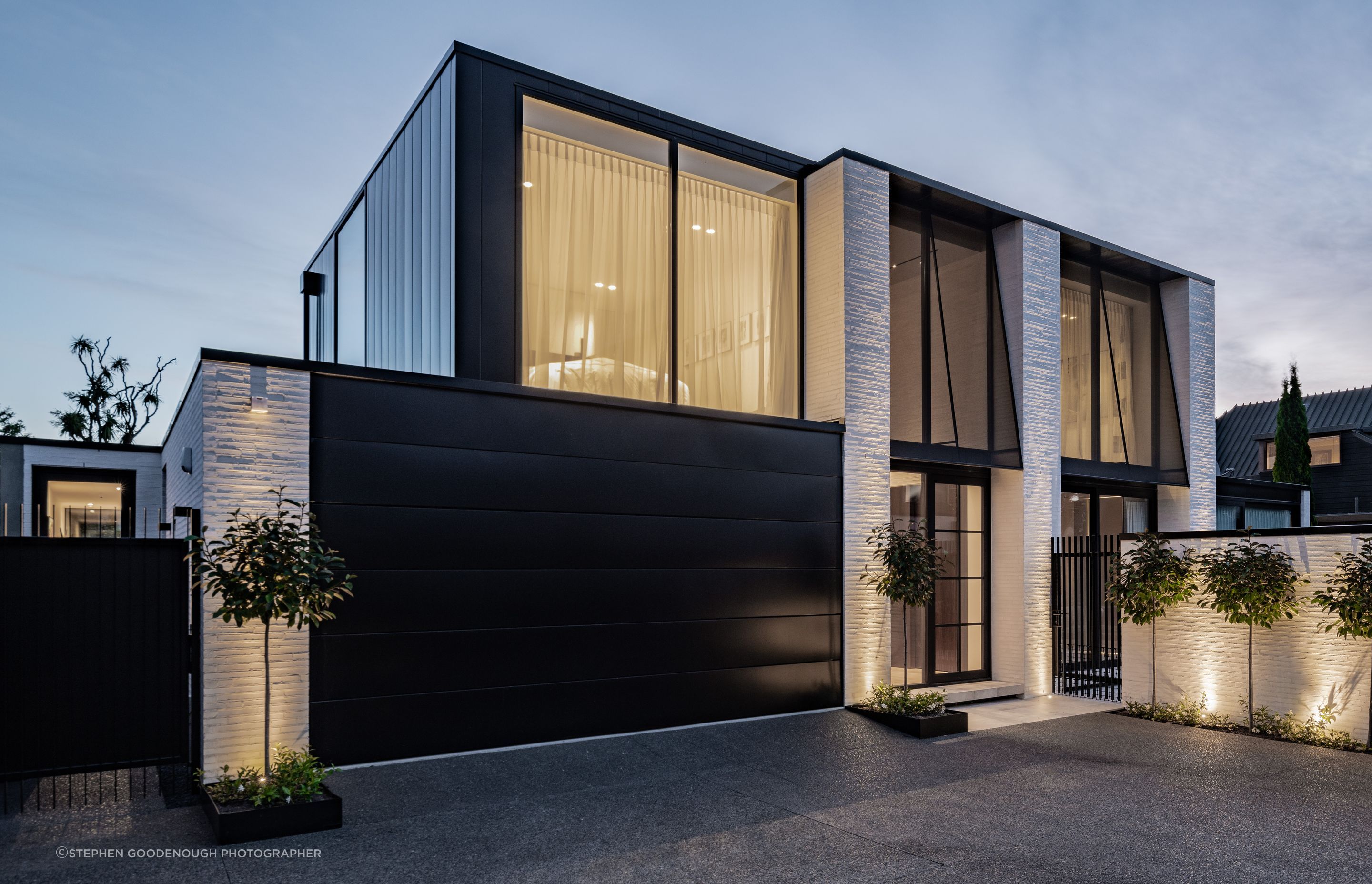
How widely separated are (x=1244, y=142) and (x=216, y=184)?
2516cm

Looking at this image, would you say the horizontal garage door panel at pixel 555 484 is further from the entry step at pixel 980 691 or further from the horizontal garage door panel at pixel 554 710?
the entry step at pixel 980 691

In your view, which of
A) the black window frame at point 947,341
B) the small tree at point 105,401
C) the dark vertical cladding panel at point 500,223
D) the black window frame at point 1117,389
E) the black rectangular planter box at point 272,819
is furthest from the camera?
the small tree at point 105,401

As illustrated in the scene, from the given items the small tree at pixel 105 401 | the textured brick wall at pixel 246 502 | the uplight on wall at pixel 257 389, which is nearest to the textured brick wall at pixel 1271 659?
the textured brick wall at pixel 246 502

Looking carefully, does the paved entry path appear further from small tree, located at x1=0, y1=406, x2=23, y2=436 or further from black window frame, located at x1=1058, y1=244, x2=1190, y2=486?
small tree, located at x1=0, y1=406, x2=23, y2=436

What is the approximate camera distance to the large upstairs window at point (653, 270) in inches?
308

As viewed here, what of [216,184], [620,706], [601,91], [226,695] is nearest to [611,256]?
[601,91]

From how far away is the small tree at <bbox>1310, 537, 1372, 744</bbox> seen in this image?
6.82 metres

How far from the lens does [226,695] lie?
5.46 m

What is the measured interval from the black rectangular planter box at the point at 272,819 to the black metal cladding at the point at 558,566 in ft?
3.79

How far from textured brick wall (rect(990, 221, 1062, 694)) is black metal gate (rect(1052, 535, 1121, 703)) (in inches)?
4.8

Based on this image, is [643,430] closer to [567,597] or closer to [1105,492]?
[567,597]

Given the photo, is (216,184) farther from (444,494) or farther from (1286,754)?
(1286,754)

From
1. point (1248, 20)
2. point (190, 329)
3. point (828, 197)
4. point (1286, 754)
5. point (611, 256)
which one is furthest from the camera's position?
point (190, 329)

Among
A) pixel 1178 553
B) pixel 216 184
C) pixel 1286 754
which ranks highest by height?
pixel 216 184
